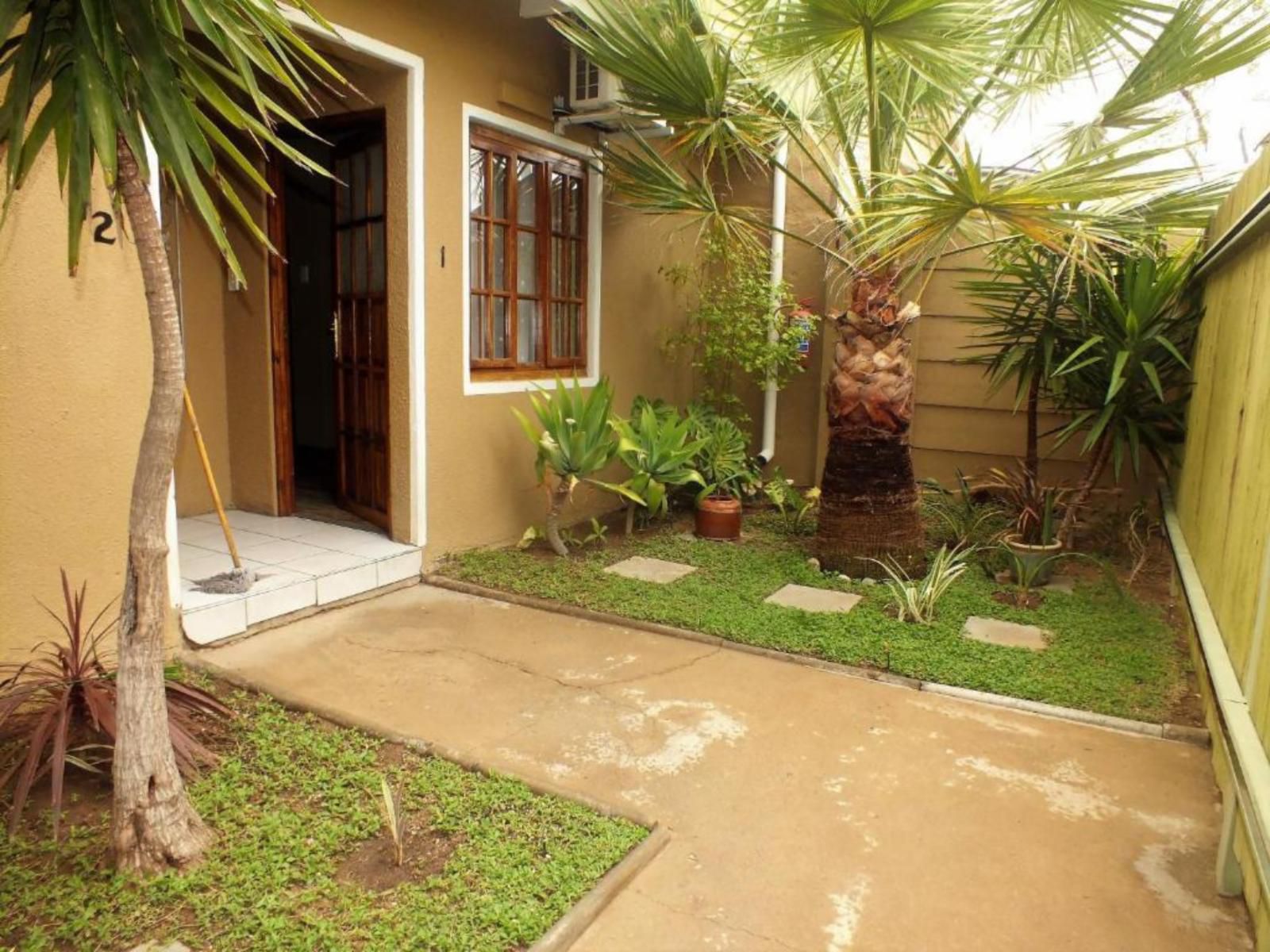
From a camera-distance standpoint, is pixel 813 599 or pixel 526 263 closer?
pixel 813 599

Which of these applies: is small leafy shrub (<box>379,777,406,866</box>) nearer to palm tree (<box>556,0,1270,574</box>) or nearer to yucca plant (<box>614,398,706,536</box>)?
palm tree (<box>556,0,1270,574</box>)

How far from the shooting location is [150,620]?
7.06 ft

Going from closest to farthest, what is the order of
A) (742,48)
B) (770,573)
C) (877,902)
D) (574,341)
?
(877,902) → (742,48) → (770,573) → (574,341)

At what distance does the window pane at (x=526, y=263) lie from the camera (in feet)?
18.6

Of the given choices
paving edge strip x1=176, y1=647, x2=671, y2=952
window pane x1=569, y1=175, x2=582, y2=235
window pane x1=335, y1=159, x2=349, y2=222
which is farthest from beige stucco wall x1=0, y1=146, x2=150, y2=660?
window pane x1=569, y1=175, x2=582, y2=235

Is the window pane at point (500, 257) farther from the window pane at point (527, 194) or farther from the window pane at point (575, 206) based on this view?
the window pane at point (575, 206)

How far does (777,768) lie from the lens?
117 inches

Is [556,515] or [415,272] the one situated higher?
[415,272]

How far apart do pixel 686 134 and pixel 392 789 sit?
4129 mm

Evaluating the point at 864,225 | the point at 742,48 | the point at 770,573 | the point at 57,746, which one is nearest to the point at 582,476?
the point at 770,573

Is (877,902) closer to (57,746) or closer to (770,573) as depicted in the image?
(57,746)

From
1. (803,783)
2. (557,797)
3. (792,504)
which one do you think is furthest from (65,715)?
(792,504)

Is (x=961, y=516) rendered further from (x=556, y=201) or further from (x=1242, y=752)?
(x=1242, y=752)

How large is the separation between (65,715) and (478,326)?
3.35m
